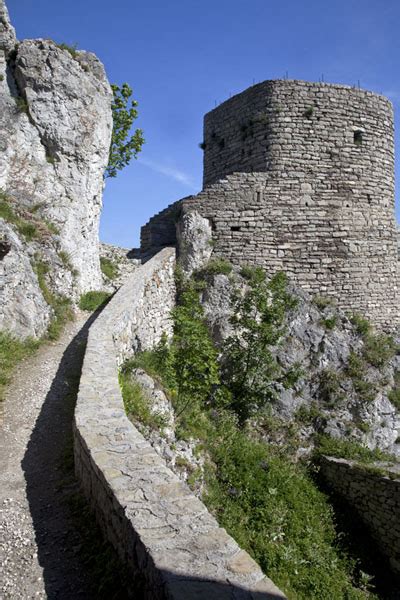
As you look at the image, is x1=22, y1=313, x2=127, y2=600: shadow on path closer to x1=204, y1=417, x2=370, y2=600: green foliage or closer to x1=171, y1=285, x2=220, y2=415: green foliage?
x1=171, y1=285, x2=220, y2=415: green foliage

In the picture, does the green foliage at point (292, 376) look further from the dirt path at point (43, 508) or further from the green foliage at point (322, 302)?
the dirt path at point (43, 508)

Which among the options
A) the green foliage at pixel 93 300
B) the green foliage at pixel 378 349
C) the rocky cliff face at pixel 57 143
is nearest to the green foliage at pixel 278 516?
the green foliage at pixel 378 349

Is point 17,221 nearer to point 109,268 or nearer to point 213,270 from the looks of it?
point 109,268

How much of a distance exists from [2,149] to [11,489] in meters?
10.7

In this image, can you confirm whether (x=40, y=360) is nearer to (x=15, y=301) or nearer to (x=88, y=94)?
(x=15, y=301)

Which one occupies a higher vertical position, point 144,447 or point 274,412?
point 144,447

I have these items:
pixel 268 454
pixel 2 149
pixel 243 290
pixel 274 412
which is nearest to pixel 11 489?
pixel 268 454

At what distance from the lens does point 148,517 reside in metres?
3.13

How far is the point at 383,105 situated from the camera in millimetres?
14320

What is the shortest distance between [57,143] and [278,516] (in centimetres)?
1173

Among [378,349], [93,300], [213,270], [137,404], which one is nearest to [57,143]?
[93,300]

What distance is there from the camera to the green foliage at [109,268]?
51.1 ft

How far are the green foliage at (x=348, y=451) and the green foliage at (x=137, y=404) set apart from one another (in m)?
5.18

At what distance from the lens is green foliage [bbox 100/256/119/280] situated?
1557cm
